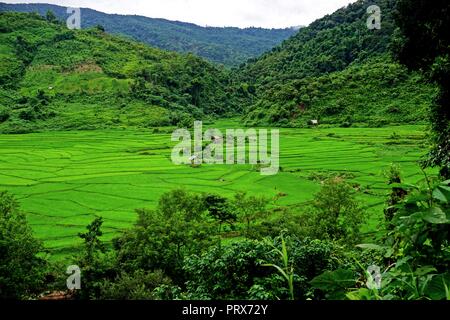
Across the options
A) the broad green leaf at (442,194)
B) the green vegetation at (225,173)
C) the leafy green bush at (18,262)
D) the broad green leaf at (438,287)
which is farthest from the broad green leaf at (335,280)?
the leafy green bush at (18,262)

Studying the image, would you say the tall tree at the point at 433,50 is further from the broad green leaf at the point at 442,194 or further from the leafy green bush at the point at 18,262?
the leafy green bush at the point at 18,262

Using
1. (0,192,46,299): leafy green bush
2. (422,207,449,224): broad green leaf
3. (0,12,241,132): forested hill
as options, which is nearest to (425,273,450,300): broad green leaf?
(422,207,449,224): broad green leaf

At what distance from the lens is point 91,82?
268 ft

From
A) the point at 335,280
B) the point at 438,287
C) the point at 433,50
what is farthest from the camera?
the point at 433,50

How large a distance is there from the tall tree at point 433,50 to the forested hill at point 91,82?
59.3m

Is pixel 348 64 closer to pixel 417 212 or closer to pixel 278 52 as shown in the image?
pixel 278 52

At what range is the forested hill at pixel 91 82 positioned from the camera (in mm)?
68562

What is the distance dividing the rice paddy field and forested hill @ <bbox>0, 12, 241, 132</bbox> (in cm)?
1738

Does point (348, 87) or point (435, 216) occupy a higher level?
point (348, 87)

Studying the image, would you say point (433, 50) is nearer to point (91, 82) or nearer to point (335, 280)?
point (335, 280)

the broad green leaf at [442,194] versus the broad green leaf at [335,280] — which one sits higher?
the broad green leaf at [442,194]

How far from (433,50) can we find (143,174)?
28.4 m

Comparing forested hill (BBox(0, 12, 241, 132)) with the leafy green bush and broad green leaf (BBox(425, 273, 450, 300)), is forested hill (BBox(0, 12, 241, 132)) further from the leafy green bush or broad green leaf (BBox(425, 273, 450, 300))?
broad green leaf (BBox(425, 273, 450, 300))

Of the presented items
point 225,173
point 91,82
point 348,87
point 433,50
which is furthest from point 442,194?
point 91,82
